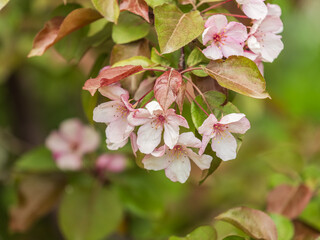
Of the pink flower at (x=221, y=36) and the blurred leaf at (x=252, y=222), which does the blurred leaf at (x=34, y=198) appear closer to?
the blurred leaf at (x=252, y=222)

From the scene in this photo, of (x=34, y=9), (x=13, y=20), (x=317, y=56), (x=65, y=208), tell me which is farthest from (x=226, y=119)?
(x=317, y=56)

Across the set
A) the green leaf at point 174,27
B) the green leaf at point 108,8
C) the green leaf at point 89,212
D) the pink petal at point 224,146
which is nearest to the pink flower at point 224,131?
the pink petal at point 224,146

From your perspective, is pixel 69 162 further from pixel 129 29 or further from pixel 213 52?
pixel 213 52

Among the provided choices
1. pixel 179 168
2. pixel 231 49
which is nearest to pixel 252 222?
pixel 179 168

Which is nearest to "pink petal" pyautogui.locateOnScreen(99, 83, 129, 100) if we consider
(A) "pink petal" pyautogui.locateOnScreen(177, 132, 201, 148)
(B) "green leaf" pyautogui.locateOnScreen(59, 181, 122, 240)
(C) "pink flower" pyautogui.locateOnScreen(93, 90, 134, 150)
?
(C) "pink flower" pyautogui.locateOnScreen(93, 90, 134, 150)

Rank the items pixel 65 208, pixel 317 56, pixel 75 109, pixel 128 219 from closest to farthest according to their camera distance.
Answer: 1. pixel 65 208
2. pixel 128 219
3. pixel 75 109
4. pixel 317 56

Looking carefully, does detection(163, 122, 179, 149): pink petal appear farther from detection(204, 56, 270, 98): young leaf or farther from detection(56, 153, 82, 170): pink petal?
detection(56, 153, 82, 170): pink petal

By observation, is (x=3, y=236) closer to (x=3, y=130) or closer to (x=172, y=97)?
(x=3, y=130)
